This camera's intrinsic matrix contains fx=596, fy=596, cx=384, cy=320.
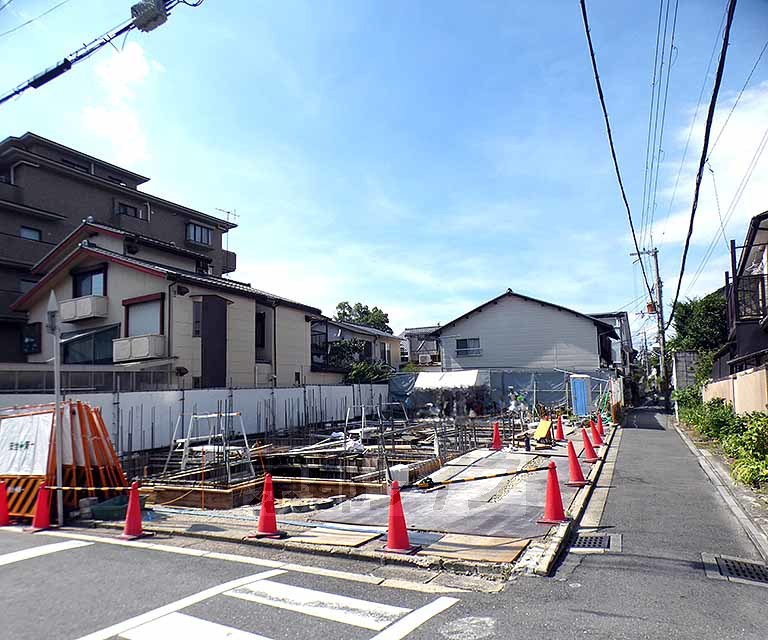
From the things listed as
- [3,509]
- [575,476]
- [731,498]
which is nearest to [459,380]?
[575,476]

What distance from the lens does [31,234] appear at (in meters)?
31.8

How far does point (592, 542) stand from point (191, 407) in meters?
14.8

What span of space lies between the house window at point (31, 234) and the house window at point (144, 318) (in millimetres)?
10849

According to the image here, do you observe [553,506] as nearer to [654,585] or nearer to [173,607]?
[654,585]

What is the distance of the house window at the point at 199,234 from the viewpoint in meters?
41.6

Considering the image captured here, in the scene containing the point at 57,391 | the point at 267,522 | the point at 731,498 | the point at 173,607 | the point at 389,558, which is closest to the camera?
the point at 173,607

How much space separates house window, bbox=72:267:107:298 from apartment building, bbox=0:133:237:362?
1.99 meters

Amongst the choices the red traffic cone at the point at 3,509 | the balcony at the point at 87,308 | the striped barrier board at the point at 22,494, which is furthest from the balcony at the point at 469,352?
the red traffic cone at the point at 3,509

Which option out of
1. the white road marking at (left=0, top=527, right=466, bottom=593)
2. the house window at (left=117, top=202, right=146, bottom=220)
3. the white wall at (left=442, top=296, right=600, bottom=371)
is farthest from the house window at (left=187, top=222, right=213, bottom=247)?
the white road marking at (left=0, top=527, right=466, bottom=593)

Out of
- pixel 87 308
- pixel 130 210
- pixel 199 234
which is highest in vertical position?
pixel 130 210

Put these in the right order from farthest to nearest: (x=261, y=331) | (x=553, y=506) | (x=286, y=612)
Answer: (x=261, y=331) → (x=553, y=506) → (x=286, y=612)

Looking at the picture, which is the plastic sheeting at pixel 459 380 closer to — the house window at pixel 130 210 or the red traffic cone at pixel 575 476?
the red traffic cone at pixel 575 476

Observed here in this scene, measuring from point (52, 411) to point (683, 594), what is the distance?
1021 cm

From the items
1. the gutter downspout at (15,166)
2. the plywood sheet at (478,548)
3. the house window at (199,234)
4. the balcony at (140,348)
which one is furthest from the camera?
the house window at (199,234)
